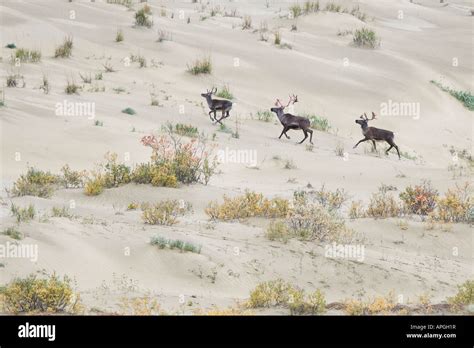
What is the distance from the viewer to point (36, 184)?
1212 cm

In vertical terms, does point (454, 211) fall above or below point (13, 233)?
below

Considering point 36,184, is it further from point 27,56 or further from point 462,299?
point 27,56

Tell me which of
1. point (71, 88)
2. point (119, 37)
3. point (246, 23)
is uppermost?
point (246, 23)

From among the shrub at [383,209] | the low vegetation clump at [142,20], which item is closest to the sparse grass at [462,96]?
the low vegetation clump at [142,20]

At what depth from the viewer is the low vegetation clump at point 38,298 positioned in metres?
7.27

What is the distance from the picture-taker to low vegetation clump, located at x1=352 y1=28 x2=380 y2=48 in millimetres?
25406

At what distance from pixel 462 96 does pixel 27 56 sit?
1042 centimetres

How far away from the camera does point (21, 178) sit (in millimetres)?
12445

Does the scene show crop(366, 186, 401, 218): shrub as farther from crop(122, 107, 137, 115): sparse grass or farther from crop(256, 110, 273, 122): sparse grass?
crop(256, 110, 273, 122): sparse grass

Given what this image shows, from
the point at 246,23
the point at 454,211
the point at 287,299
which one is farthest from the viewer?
the point at 246,23

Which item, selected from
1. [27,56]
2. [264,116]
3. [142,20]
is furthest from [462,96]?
[27,56]

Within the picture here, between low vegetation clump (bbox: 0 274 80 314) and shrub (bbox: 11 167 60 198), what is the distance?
4.34m

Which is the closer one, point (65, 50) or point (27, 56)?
point (27, 56)
